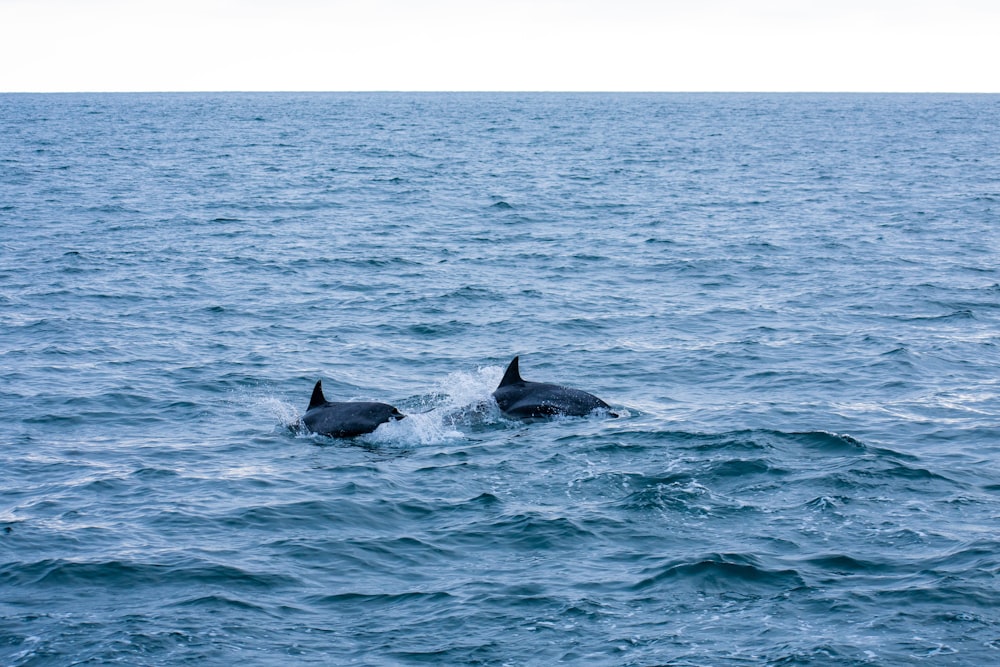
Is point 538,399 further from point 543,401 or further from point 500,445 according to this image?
point 500,445

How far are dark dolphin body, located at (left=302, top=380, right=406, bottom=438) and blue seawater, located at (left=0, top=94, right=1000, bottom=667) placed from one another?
0.82ft

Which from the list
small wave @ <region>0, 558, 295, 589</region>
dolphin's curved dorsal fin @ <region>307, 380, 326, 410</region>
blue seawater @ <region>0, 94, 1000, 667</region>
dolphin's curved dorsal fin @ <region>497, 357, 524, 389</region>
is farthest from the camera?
dolphin's curved dorsal fin @ <region>497, 357, 524, 389</region>

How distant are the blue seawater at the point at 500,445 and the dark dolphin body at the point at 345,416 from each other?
0.25 metres

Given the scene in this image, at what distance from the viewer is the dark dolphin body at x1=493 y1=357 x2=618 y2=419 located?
69.7 feet

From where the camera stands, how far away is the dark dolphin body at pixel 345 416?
20094mm

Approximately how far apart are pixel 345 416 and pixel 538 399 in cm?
376

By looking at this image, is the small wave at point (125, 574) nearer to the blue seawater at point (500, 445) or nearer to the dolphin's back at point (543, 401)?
the blue seawater at point (500, 445)

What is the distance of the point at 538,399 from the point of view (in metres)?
21.4

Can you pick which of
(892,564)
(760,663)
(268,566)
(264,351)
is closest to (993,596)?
(892,564)

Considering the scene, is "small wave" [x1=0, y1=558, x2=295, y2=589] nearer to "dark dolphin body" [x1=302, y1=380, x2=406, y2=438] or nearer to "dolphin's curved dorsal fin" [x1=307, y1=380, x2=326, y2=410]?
"dark dolphin body" [x1=302, y1=380, x2=406, y2=438]

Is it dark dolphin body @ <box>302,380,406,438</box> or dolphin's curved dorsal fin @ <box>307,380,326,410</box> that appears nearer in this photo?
dark dolphin body @ <box>302,380,406,438</box>

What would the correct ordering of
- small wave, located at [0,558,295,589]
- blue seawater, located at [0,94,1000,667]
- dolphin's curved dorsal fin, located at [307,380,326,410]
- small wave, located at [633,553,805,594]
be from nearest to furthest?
1. blue seawater, located at [0,94,1000,667]
2. small wave, located at [633,553,805,594]
3. small wave, located at [0,558,295,589]
4. dolphin's curved dorsal fin, located at [307,380,326,410]

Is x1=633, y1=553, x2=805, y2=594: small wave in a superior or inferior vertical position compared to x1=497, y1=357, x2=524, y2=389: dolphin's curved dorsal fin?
inferior

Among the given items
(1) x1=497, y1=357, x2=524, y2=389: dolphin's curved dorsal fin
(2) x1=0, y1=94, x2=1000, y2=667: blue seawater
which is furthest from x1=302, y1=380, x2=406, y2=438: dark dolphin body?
(1) x1=497, y1=357, x2=524, y2=389: dolphin's curved dorsal fin
